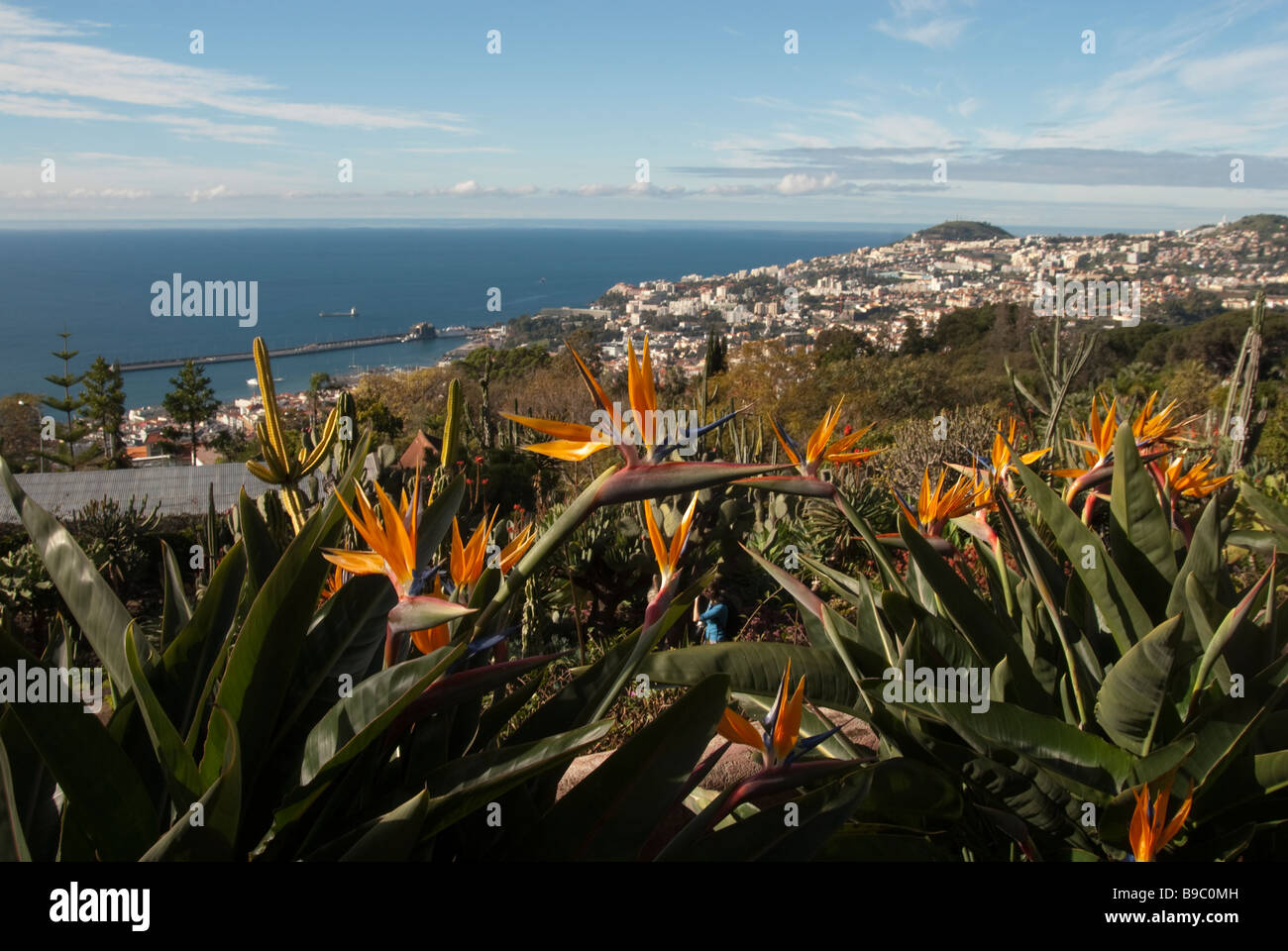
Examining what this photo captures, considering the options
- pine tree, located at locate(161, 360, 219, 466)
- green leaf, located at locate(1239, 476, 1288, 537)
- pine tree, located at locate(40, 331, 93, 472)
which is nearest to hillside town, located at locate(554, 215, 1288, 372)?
pine tree, located at locate(161, 360, 219, 466)

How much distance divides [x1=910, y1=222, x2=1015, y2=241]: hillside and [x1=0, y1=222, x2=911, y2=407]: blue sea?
13.5 meters

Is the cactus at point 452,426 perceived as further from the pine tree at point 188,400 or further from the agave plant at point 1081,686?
the pine tree at point 188,400

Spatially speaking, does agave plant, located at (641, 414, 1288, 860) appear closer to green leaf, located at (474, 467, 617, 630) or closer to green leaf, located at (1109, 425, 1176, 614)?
green leaf, located at (1109, 425, 1176, 614)

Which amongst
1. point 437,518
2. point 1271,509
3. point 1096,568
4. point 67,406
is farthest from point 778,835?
point 67,406

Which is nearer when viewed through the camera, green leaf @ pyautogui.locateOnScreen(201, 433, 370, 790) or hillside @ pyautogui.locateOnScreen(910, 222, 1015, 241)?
green leaf @ pyautogui.locateOnScreen(201, 433, 370, 790)

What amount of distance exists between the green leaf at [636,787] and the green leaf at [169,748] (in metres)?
0.45

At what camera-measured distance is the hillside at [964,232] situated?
152 feet

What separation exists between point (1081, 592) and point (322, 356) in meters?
51.7

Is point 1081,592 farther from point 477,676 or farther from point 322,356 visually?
point 322,356

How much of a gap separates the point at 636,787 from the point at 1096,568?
1.06 metres

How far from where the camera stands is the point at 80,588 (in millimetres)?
1211

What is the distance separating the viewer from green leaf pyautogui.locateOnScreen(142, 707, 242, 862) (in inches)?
33.7

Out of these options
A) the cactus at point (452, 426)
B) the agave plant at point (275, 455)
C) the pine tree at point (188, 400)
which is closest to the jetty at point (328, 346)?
the pine tree at point (188, 400)
